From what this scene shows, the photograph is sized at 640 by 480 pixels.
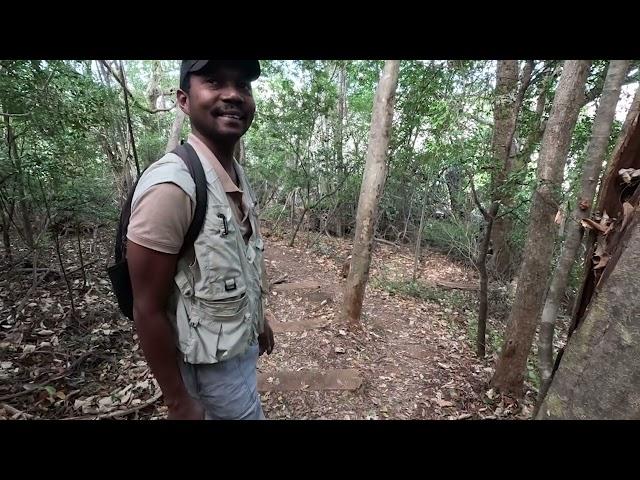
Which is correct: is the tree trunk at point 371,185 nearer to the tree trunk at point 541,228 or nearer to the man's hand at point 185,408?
the tree trunk at point 541,228

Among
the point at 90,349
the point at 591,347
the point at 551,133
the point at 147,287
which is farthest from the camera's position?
the point at 90,349

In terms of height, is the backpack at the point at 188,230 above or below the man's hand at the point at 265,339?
above

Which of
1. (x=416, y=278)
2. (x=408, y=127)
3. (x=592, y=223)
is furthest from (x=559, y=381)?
(x=416, y=278)

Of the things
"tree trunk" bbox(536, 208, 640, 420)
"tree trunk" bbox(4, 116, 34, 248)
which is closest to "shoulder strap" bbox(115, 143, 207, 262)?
"tree trunk" bbox(536, 208, 640, 420)

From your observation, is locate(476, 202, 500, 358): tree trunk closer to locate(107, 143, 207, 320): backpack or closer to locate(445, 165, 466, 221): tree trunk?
locate(107, 143, 207, 320): backpack

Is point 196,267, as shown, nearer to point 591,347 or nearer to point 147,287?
point 147,287

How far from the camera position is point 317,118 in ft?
32.1

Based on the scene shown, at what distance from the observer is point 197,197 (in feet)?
3.97

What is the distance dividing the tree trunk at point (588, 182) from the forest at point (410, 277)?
0.01 m

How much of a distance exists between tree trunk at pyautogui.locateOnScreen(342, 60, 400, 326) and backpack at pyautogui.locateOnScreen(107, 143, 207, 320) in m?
3.72

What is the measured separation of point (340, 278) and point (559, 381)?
7.06m

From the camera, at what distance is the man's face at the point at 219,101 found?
4.36 feet

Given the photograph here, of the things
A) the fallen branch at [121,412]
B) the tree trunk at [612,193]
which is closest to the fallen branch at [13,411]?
the fallen branch at [121,412]
